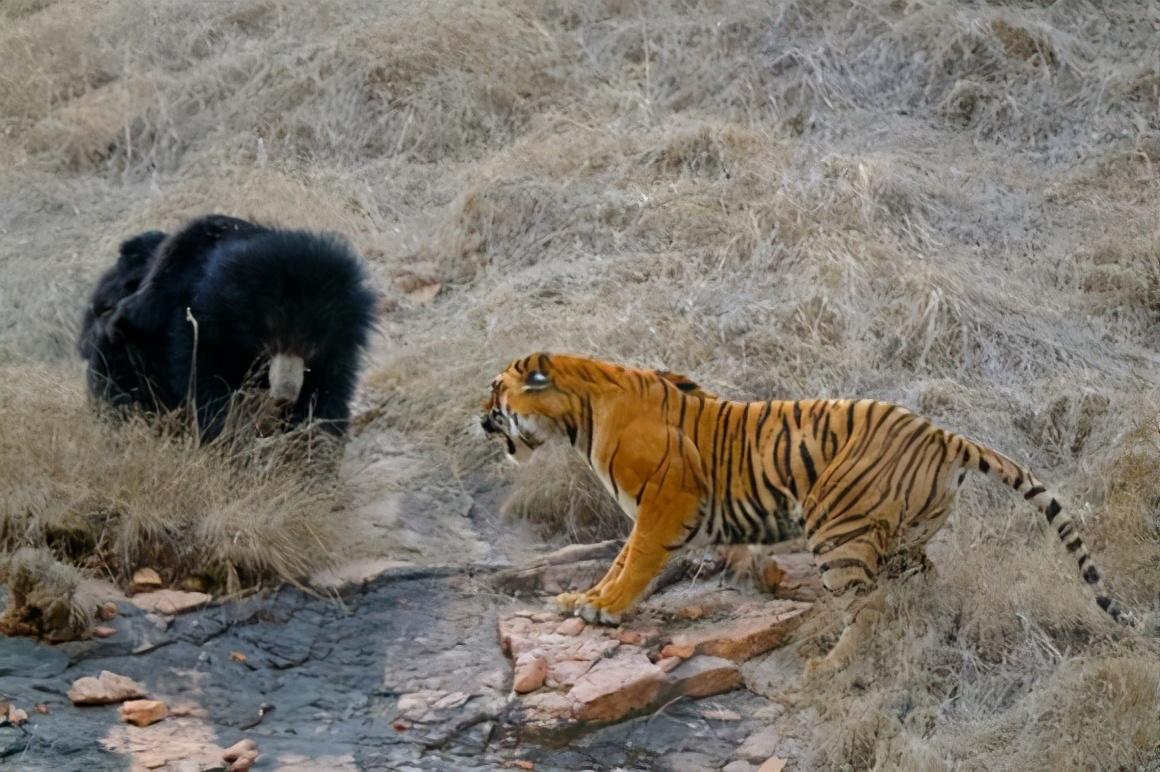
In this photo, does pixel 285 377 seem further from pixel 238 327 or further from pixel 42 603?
pixel 42 603

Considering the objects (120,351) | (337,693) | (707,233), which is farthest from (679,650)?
(707,233)

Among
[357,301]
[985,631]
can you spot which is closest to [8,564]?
[357,301]

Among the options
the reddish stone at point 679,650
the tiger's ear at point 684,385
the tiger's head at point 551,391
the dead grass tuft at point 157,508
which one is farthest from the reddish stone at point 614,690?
the dead grass tuft at point 157,508

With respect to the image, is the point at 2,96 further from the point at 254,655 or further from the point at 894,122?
the point at 254,655

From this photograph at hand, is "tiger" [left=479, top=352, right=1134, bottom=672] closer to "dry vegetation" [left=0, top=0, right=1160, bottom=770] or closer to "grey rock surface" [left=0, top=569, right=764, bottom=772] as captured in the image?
"dry vegetation" [left=0, top=0, right=1160, bottom=770]

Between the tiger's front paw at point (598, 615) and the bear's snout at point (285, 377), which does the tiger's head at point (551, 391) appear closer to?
the tiger's front paw at point (598, 615)

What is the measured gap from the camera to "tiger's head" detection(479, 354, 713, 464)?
205 inches

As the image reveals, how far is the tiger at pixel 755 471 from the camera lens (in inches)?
187

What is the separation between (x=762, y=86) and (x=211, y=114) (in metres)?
3.97

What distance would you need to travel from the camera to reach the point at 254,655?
5.16m

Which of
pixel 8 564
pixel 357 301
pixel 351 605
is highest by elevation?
pixel 357 301

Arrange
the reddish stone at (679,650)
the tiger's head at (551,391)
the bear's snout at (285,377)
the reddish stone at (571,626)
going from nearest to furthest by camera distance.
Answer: the reddish stone at (679,650) → the reddish stone at (571,626) → the tiger's head at (551,391) → the bear's snout at (285,377)

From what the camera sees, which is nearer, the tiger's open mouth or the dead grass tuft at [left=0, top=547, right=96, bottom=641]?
the dead grass tuft at [left=0, top=547, right=96, bottom=641]

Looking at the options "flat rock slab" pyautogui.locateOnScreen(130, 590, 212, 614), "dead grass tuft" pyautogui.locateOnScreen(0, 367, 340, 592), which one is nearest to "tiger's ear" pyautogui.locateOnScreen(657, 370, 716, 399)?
"dead grass tuft" pyautogui.locateOnScreen(0, 367, 340, 592)
